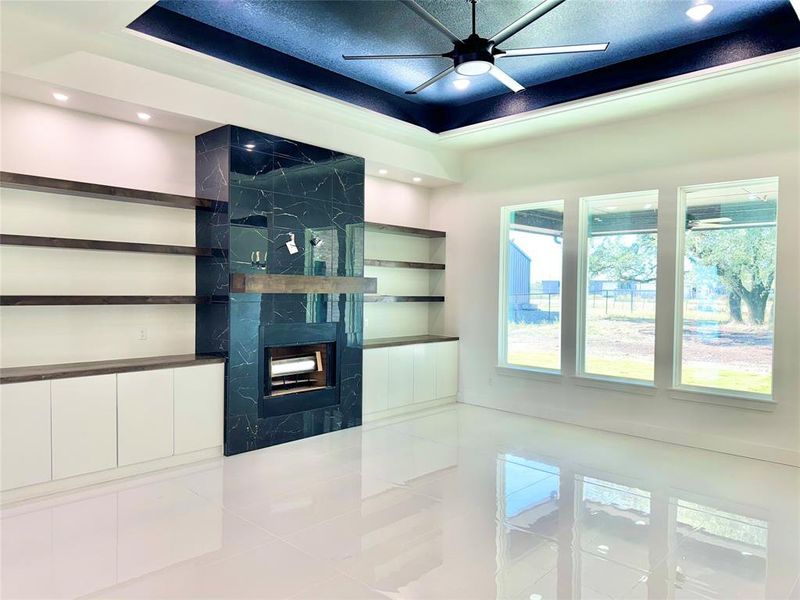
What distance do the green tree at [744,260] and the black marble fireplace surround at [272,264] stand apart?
11.3 ft

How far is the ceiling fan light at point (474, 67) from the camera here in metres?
3.65

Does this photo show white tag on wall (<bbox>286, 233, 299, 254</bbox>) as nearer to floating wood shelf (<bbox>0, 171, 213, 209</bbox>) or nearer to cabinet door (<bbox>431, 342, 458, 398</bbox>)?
floating wood shelf (<bbox>0, 171, 213, 209</bbox>)

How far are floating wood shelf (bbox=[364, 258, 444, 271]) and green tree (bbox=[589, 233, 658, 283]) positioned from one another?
199cm

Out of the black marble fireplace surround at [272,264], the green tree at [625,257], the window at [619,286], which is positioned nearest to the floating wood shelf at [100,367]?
the black marble fireplace surround at [272,264]

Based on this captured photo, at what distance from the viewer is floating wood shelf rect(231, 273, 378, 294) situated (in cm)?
465

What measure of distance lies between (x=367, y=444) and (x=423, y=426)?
870 millimetres

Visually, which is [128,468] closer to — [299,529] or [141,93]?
[299,529]

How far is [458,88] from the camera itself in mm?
5531

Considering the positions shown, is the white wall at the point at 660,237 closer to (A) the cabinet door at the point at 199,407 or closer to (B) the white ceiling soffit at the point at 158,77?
(B) the white ceiling soffit at the point at 158,77

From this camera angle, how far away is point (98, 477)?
3967mm

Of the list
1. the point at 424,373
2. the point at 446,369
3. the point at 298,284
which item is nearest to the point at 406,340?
the point at 424,373

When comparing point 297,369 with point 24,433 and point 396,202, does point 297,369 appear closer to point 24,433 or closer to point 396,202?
point 24,433

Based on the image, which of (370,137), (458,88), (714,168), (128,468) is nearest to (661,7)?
(714,168)

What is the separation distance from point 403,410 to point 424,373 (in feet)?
1.71
